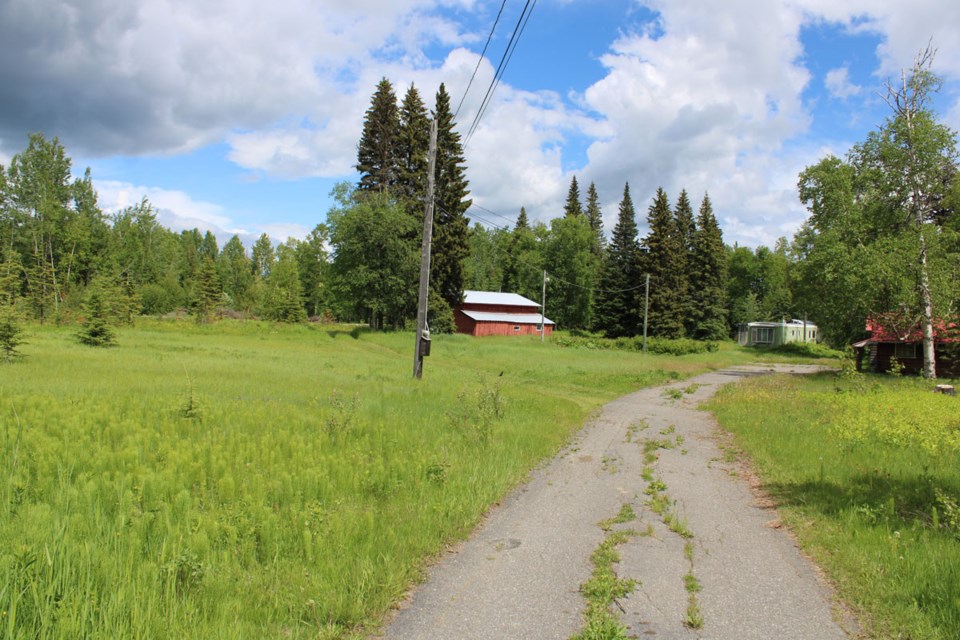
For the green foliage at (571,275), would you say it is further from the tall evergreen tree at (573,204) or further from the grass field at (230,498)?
the grass field at (230,498)

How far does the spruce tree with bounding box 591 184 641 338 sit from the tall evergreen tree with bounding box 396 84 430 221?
2519 cm

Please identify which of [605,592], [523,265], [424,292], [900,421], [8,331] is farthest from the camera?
[523,265]

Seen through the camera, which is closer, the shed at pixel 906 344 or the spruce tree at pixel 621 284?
the shed at pixel 906 344

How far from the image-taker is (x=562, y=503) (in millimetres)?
7012

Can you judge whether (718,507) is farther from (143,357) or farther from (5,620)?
(143,357)

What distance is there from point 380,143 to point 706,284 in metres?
42.0

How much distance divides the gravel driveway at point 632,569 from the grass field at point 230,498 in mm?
402

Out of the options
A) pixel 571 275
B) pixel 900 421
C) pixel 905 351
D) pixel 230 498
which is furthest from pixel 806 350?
pixel 230 498

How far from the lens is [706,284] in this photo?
65250mm

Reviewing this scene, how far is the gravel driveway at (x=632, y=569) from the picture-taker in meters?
3.94

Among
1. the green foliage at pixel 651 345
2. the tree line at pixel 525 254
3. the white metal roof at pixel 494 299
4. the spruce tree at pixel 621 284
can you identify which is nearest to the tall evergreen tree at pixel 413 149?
the tree line at pixel 525 254

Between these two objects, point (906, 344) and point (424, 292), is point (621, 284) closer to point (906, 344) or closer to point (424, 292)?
point (906, 344)

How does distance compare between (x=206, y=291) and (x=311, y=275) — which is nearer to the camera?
(x=206, y=291)

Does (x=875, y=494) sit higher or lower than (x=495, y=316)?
lower
